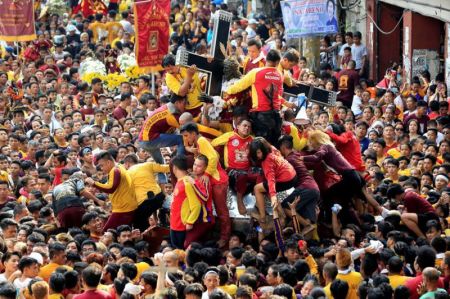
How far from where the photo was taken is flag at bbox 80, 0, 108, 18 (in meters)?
32.5

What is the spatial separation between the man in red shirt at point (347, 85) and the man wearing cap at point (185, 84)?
7.59m

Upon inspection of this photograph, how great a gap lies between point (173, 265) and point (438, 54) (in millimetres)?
11834

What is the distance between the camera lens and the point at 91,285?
14.1 meters

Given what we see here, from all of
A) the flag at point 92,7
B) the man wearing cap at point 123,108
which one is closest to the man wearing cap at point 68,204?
the man wearing cap at point 123,108

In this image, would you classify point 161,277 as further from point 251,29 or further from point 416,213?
point 251,29

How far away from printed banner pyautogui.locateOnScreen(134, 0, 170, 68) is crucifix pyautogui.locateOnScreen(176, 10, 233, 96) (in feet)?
19.8

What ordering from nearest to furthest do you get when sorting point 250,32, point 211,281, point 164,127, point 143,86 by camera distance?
point 211,281 → point 164,127 → point 143,86 → point 250,32

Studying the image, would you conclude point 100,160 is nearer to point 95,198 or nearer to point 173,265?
point 95,198

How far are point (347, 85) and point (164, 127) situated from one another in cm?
804

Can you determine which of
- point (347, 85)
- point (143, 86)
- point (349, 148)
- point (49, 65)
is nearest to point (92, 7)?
point (49, 65)

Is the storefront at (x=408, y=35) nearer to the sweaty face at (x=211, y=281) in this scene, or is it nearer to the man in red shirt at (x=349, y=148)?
the man in red shirt at (x=349, y=148)

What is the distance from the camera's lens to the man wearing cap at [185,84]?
17.8 metres

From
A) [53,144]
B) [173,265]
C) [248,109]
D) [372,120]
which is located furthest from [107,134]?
[173,265]

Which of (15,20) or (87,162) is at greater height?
(15,20)
